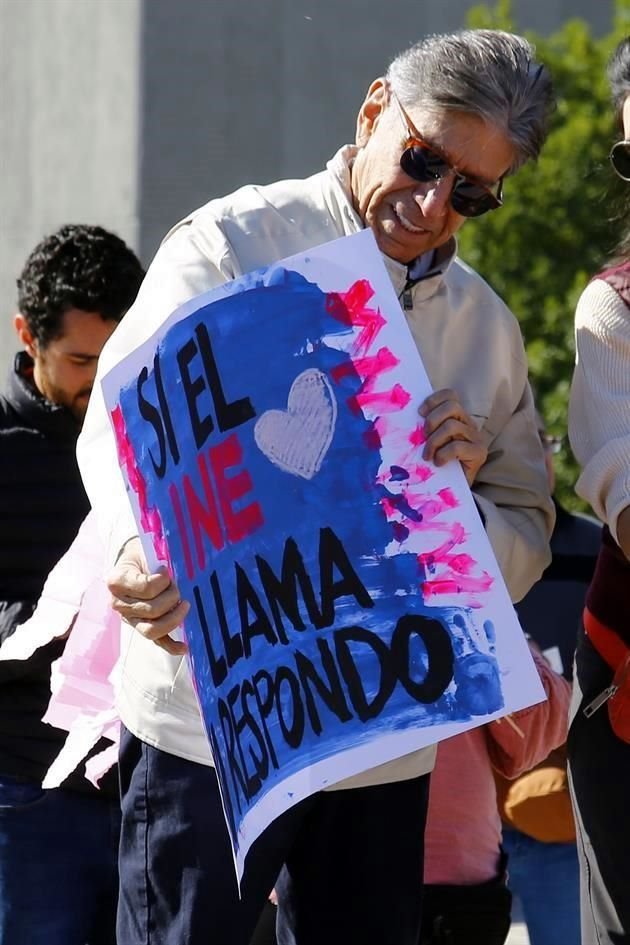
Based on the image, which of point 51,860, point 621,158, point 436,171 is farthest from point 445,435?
point 51,860

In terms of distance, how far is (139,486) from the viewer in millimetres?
2369

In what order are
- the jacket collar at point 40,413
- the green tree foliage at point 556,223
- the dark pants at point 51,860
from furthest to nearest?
the green tree foliage at point 556,223 < the jacket collar at point 40,413 < the dark pants at point 51,860

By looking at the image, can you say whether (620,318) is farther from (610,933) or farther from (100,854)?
(100,854)

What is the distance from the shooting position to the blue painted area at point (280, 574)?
2.26m

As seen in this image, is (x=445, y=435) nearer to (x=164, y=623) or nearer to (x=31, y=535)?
(x=164, y=623)

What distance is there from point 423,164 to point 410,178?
0.11 ft

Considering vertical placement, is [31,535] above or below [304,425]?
above

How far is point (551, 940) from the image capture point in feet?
12.6

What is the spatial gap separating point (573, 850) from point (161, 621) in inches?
74.2

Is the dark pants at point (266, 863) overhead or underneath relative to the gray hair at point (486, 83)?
underneath

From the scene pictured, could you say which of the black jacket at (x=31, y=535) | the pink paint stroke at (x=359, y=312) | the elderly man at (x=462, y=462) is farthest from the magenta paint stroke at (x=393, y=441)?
the black jacket at (x=31, y=535)

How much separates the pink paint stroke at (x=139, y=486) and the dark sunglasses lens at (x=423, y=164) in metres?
0.56

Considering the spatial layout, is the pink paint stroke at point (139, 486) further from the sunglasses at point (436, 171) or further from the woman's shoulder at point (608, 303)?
the woman's shoulder at point (608, 303)

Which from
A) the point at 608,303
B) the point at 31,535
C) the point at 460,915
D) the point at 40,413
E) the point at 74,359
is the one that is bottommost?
the point at 460,915
